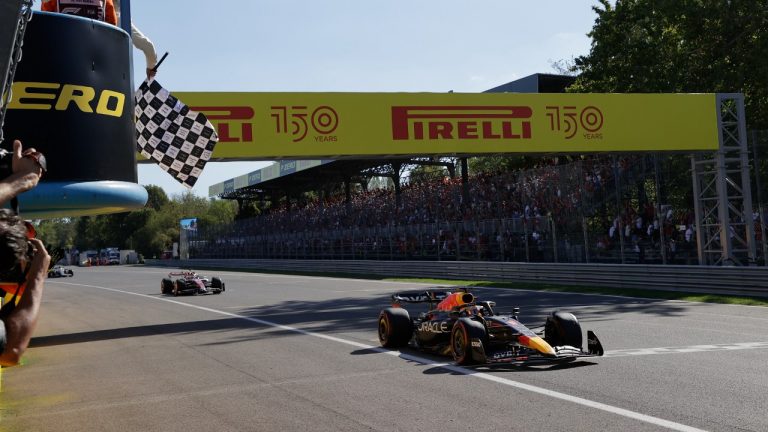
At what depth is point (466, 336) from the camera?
8555 millimetres

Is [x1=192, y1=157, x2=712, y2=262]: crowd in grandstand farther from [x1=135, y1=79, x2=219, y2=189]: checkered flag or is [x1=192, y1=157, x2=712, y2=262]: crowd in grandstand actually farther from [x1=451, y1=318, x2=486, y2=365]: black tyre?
[x1=135, y1=79, x2=219, y2=189]: checkered flag

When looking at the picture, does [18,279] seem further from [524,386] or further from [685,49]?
[685,49]

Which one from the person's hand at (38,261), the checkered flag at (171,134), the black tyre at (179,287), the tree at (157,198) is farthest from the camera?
the tree at (157,198)

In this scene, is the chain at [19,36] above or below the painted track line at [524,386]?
above

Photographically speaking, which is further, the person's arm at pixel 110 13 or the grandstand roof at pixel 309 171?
the grandstand roof at pixel 309 171

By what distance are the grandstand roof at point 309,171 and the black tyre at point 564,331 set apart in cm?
2416

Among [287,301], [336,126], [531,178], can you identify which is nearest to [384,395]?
[336,126]

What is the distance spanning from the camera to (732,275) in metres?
16.8

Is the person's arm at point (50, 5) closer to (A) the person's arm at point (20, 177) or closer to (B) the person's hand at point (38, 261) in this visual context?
(A) the person's arm at point (20, 177)

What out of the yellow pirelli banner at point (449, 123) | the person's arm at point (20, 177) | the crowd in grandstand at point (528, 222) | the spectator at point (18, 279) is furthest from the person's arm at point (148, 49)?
the crowd in grandstand at point (528, 222)

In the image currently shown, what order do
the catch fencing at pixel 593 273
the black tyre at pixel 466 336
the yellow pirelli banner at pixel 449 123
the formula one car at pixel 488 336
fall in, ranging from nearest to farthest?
the formula one car at pixel 488 336 → the black tyre at pixel 466 336 → the catch fencing at pixel 593 273 → the yellow pirelli banner at pixel 449 123

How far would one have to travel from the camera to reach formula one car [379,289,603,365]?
8383mm

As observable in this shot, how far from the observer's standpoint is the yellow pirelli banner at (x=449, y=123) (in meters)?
17.4

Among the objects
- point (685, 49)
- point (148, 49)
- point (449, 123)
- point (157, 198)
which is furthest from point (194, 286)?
point (157, 198)
